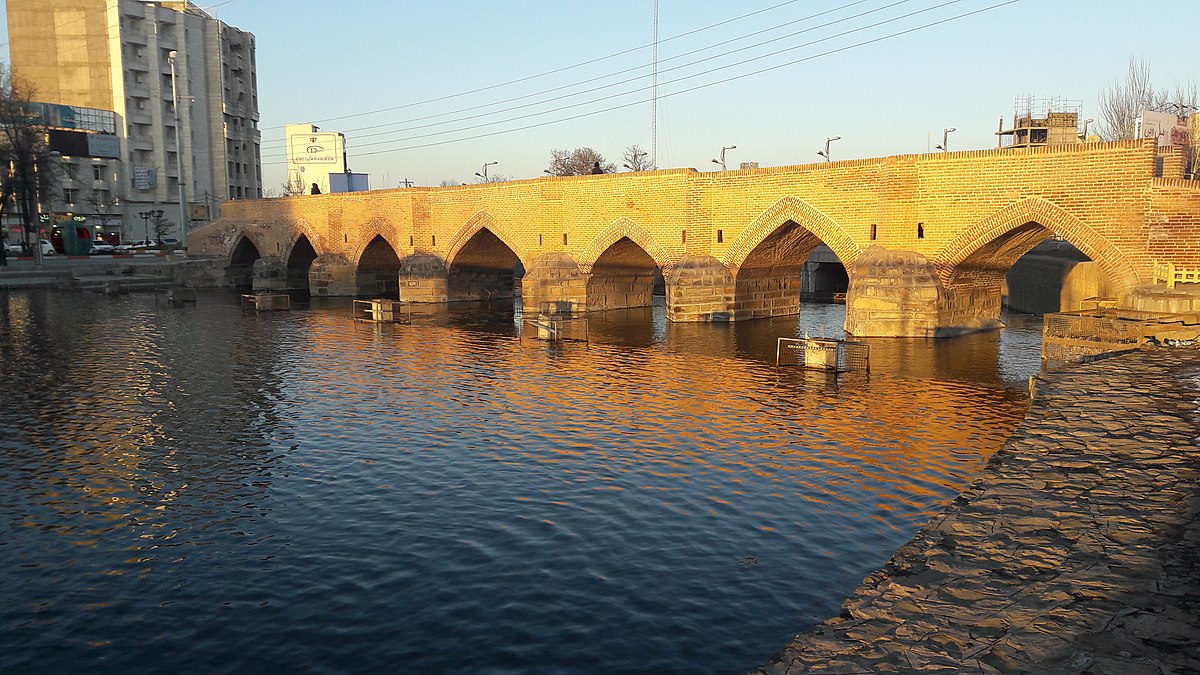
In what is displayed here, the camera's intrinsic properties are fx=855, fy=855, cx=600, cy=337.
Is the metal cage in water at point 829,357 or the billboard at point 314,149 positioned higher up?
the billboard at point 314,149

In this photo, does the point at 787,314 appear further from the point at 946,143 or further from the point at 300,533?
the point at 300,533

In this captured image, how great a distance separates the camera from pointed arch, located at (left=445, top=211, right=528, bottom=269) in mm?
38500

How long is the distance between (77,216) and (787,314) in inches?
2831

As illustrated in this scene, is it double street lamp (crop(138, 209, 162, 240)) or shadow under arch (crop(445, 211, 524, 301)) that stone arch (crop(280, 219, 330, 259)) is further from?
double street lamp (crop(138, 209, 162, 240))

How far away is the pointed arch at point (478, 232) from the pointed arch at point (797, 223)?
1091 centimetres

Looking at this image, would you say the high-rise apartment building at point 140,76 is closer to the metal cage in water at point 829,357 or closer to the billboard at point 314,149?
the billboard at point 314,149

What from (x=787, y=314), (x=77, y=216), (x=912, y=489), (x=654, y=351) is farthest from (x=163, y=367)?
(x=77, y=216)

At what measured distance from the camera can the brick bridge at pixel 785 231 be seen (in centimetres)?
2156

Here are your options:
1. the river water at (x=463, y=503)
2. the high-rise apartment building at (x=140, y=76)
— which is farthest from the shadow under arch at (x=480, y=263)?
the high-rise apartment building at (x=140, y=76)

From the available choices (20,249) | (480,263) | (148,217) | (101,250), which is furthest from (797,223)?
(148,217)

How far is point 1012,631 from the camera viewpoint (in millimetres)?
6629

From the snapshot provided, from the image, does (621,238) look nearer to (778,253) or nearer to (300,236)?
(778,253)

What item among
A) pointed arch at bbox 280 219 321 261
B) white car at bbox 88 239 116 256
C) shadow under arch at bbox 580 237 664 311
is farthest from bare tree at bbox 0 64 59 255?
shadow under arch at bbox 580 237 664 311

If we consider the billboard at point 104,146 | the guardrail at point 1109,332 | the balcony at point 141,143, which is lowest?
the guardrail at point 1109,332
